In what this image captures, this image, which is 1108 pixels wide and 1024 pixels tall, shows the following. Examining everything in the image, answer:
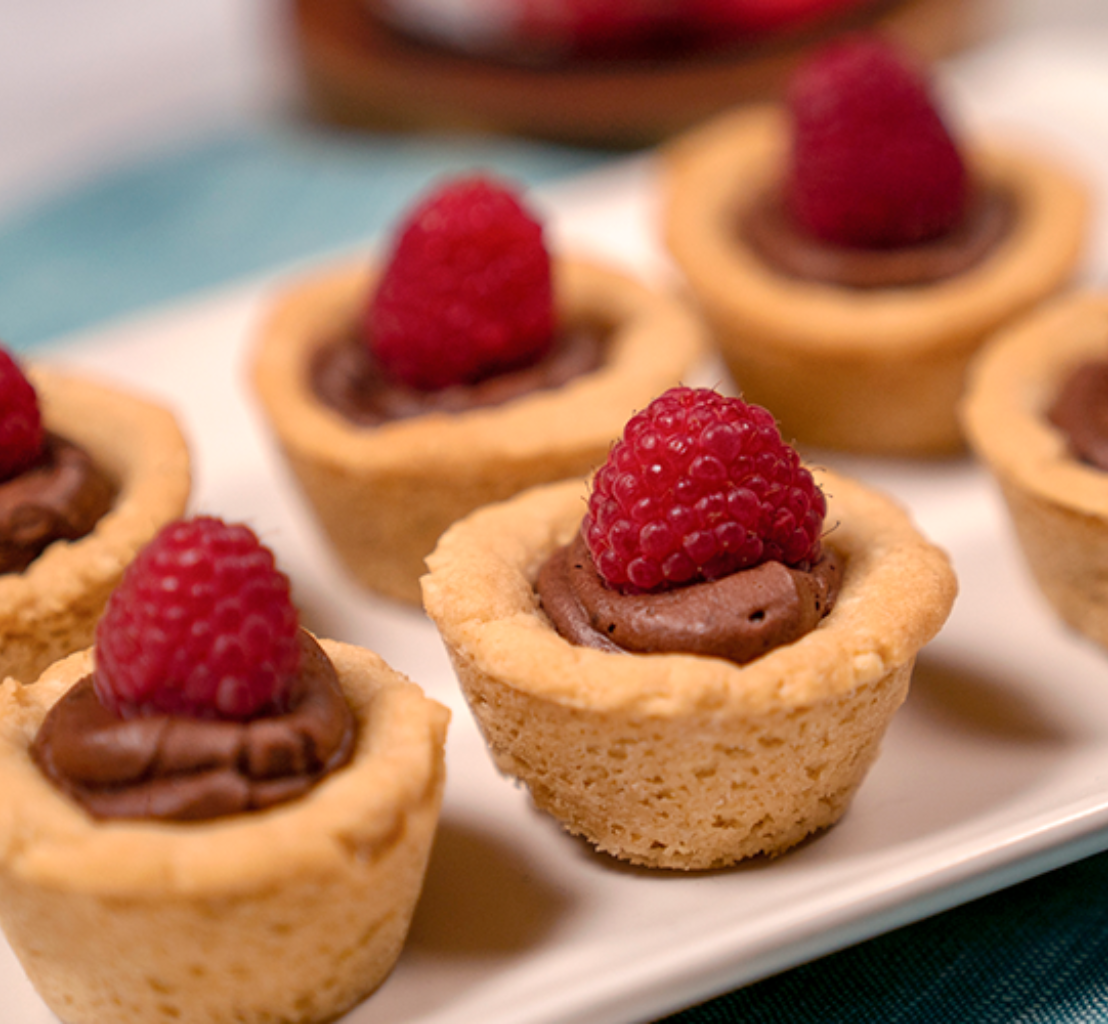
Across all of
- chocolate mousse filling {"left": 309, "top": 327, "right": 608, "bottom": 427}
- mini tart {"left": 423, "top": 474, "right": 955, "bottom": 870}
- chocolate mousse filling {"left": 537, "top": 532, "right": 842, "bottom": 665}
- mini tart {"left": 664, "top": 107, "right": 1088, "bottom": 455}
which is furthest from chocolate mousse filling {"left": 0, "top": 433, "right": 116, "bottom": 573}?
mini tart {"left": 664, "top": 107, "right": 1088, "bottom": 455}

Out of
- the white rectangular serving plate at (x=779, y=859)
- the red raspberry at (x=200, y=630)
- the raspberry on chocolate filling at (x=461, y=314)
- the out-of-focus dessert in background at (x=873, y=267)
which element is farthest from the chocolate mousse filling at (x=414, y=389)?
the red raspberry at (x=200, y=630)

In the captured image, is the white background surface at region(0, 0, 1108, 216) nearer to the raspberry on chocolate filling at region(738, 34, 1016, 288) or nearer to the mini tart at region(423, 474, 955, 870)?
the raspberry on chocolate filling at region(738, 34, 1016, 288)

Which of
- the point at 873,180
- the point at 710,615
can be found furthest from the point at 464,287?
the point at 710,615

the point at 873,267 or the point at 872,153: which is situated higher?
the point at 872,153

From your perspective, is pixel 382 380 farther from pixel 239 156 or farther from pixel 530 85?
pixel 239 156

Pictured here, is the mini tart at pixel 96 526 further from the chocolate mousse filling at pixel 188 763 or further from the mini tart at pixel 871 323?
the mini tart at pixel 871 323

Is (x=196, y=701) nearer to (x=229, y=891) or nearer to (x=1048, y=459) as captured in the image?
(x=229, y=891)
